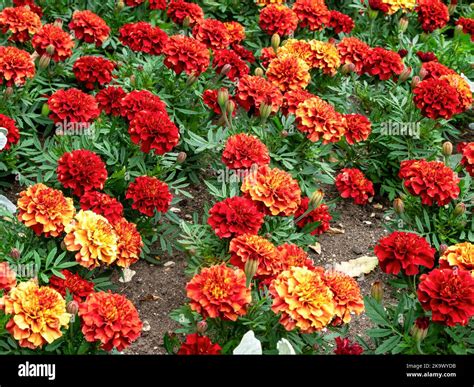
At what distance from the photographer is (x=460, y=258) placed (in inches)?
130

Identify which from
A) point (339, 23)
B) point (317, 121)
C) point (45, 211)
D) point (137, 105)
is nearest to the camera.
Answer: point (45, 211)

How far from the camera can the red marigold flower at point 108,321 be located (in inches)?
110

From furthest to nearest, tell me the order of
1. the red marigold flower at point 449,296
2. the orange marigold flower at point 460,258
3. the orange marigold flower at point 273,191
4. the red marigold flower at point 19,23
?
1. the red marigold flower at point 19,23
2. the orange marigold flower at point 273,191
3. the orange marigold flower at point 460,258
4. the red marigold flower at point 449,296

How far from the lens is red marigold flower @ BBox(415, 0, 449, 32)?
19.0ft

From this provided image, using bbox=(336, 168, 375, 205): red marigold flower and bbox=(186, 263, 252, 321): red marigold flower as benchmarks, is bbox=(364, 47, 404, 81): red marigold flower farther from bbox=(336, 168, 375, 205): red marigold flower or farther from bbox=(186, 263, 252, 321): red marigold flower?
bbox=(186, 263, 252, 321): red marigold flower

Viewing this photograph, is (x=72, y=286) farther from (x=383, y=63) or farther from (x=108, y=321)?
(x=383, y=63)

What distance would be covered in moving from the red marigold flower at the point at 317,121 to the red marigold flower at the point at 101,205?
115cm

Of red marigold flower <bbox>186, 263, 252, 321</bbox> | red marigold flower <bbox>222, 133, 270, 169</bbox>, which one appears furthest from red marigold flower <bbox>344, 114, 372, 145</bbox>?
red marigold flower <bbox>186, 263, 252, 321</bbox>

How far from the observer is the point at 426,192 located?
3855mm

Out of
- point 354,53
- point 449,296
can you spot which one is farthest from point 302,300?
point 354,53

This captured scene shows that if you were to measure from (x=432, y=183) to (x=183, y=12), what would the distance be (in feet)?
7.43

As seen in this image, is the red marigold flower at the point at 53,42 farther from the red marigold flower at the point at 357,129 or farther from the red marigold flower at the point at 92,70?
the red marigold flower at the point at 357,129

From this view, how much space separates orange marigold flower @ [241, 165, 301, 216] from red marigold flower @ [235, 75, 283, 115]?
74cm

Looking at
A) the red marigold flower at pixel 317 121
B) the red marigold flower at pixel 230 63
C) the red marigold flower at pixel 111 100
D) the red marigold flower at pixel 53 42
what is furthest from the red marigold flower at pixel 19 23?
the red marigold flower at pixel 317 121
